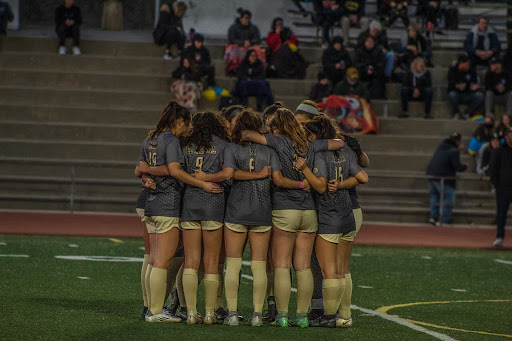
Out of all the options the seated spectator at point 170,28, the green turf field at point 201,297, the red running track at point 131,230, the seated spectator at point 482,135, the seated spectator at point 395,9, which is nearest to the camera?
the green turf field at point 201,297

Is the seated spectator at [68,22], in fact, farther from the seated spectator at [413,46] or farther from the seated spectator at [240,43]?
the seated spectator at [413,46]

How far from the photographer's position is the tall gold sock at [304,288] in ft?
32.2

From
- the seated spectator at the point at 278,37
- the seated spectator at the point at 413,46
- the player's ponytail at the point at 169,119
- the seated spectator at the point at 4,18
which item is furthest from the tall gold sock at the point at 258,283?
the seated spectator at the point at 4,18

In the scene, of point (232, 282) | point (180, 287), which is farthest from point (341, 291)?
point (180, 287)

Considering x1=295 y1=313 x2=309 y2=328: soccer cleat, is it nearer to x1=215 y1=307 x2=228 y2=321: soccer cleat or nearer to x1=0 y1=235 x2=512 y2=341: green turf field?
x1=0 y1=235 x2=512 y2=341: green turf field

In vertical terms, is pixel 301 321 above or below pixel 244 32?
below

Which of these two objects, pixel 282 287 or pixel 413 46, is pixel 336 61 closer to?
pixel 413 46

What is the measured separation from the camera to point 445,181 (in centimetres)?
2169

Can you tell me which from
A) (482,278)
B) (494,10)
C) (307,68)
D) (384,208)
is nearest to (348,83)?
(307,68)

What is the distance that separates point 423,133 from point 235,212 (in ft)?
50.6

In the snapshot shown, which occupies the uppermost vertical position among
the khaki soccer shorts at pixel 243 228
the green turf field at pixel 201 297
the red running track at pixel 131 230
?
the khaki soccer shorts at pixel 243 228

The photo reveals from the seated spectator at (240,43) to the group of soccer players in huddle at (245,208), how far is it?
14790 mm

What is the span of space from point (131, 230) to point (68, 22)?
8843 mm

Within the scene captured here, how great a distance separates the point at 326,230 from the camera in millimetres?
9906
